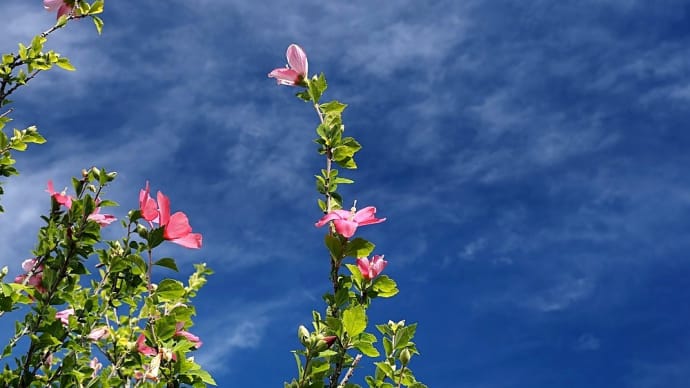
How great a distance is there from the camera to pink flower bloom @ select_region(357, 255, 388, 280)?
7.61 ft

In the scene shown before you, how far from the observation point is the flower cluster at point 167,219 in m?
2.34

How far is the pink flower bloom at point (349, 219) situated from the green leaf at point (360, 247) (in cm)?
4

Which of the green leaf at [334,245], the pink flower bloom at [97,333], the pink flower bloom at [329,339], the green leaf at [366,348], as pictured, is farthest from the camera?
the pink flower bloom at [97,333]

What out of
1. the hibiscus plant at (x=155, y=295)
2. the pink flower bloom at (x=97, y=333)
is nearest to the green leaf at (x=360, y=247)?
the hibiscus plant at (x=155, y=295)

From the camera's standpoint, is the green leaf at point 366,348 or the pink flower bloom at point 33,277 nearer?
the green leaf at point 366,348

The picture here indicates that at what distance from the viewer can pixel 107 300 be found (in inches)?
120

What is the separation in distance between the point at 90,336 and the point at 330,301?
1.19 meters

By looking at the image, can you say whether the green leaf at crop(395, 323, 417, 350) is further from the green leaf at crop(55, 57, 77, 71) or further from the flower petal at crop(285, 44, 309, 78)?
the green leaf at crop(55, 57, 77, 71)

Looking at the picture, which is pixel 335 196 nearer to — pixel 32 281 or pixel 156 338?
pixel 156 338

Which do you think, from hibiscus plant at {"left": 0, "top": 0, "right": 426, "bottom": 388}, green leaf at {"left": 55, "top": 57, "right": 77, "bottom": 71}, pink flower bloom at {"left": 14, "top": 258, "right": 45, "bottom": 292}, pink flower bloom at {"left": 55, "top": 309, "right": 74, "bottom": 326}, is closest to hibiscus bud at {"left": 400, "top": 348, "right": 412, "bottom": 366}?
hibiscus plant at {"left": 0, "top": 0, "right": 426, "bottom": 388}

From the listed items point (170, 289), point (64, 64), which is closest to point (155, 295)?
point (170, 289)

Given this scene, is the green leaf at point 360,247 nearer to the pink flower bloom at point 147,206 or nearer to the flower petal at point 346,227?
the flower petal at point 346,227

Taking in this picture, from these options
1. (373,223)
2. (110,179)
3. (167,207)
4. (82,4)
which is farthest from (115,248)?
(82,4)

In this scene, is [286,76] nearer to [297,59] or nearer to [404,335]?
[297,59]
